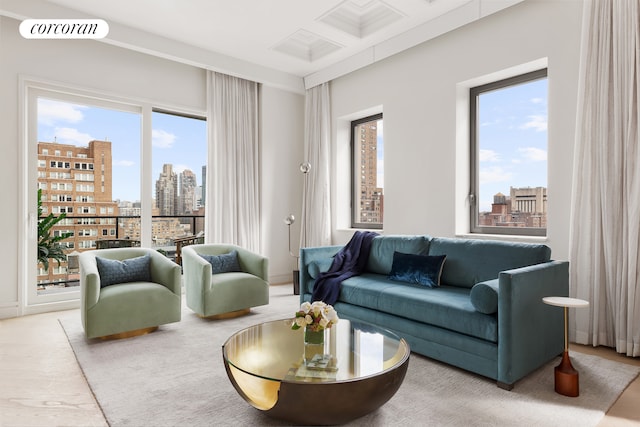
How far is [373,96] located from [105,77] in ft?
10.9

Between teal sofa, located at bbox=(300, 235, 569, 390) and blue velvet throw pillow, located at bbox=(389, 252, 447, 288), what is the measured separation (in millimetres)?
76

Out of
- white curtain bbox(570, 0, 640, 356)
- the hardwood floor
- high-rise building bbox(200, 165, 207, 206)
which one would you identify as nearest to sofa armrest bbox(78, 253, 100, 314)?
the hardwood floor

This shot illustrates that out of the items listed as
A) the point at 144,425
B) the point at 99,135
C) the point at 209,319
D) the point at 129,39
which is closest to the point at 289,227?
the point at 209,319

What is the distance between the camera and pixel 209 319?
13.0 ft

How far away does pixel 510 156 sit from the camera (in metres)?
4.02

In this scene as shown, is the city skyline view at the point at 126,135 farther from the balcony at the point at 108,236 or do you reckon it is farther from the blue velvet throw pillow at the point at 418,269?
the blue velvet throw pillow at the point at 418,269

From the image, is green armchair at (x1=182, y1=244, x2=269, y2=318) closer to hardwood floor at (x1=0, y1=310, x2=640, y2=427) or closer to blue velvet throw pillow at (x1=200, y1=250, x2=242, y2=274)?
blue velvet throw pillow at (x1=200, y1=250, x2=242, y2=274)

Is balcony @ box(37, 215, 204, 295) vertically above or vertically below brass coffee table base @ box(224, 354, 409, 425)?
above

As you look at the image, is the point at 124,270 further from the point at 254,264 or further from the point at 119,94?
the point at 119,94

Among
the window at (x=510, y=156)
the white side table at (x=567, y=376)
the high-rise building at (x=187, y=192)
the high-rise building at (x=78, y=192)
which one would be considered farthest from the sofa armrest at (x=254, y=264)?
the white side table at (x=567, y=376)

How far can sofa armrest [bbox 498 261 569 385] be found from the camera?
2.34 m

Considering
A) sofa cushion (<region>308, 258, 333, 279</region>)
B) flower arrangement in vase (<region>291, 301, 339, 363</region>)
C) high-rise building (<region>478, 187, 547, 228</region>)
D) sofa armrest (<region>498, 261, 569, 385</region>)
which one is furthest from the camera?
sofa cushion (<region>308, 258, 333, 279</region>)

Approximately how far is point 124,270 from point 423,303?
275 cm

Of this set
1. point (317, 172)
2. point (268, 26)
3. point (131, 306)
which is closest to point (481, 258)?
point (131, 306)
